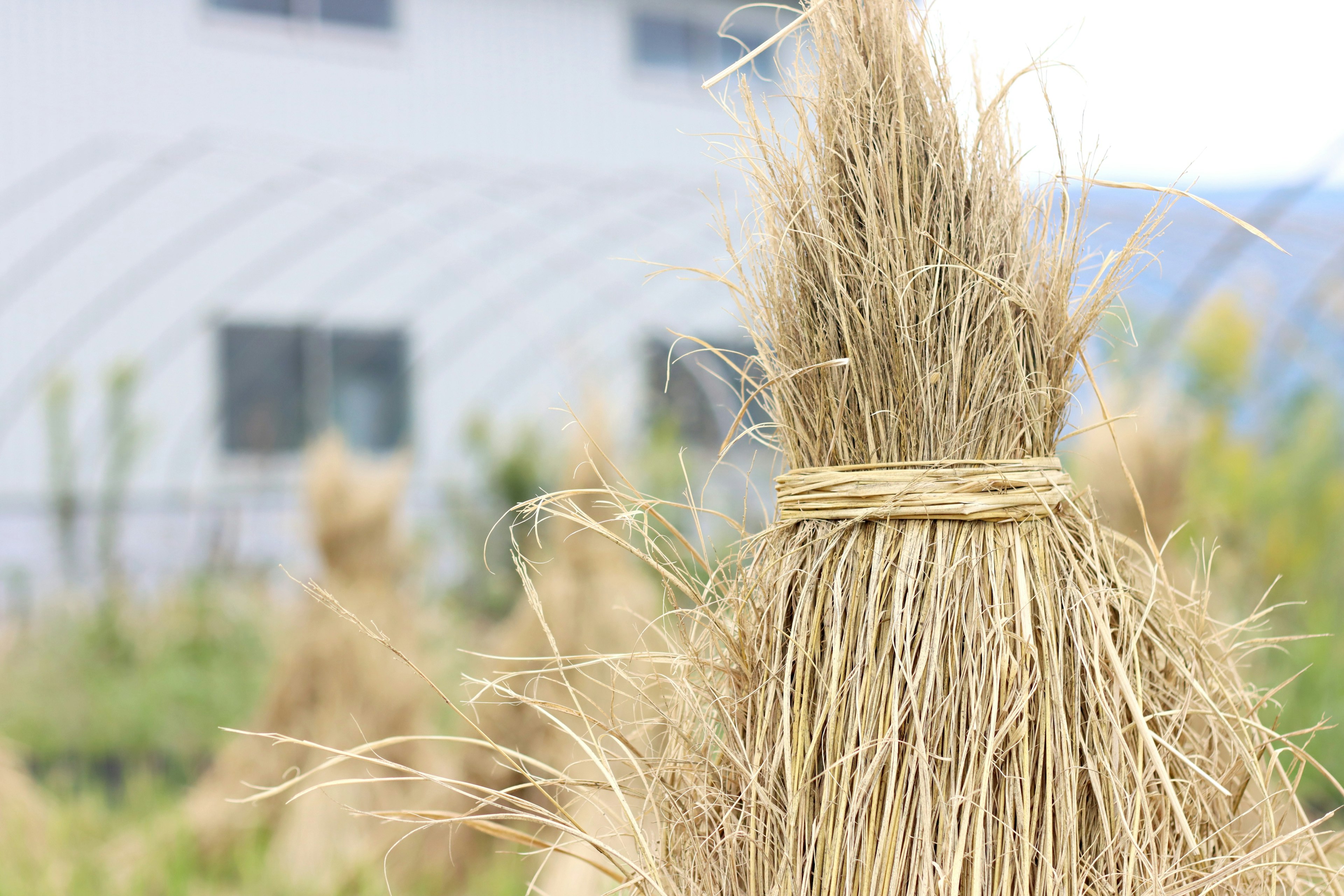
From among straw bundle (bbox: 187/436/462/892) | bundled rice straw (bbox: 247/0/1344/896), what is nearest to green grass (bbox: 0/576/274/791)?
straw bundle (bbox: 187/436/462/892)

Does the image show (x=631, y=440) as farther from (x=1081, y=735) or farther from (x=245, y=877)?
(x=1081, y=735)

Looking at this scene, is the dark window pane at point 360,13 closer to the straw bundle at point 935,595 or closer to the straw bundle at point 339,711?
the straw bundle at point 339,711

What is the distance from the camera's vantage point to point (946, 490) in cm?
81

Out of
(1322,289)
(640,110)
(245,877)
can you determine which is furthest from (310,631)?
(640,110)

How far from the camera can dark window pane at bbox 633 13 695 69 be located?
9.88m

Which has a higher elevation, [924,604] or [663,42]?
[663,42]

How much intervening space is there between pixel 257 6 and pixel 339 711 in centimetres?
689

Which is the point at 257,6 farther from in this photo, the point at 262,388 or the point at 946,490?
the point at 946,490

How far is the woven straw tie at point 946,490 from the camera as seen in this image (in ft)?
2.64

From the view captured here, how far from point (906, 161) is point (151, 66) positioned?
27.3ft

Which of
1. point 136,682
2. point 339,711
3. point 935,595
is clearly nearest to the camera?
point 935,595

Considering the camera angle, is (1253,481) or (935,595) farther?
(1253,481)

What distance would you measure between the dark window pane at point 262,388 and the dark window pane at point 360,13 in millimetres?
2654

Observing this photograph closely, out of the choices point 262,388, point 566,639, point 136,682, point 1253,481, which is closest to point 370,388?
point 262,388
